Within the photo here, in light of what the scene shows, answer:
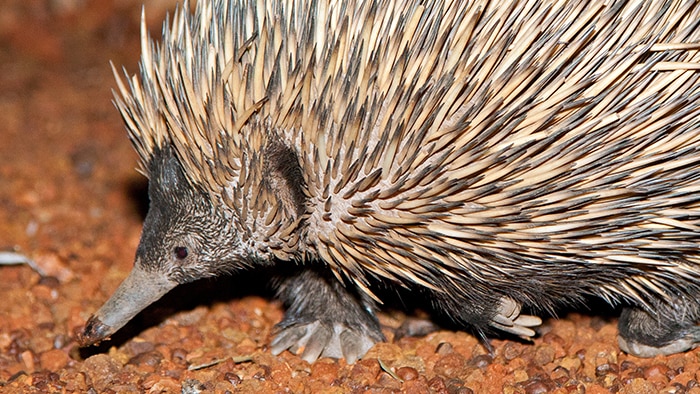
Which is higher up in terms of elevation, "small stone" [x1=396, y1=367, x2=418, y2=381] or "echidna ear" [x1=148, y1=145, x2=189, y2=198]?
"echidna ear" [x1=148, y1=145, x2=189, y2=198]

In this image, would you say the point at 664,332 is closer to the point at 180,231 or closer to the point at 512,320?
the point at 512,320

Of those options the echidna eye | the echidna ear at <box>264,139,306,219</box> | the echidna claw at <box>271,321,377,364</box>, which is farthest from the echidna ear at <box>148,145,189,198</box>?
the echidna claw at <box>271,321,377,364</box>

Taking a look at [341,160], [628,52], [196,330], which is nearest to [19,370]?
[196,330]

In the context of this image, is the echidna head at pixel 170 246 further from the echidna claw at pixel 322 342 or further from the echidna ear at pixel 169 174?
the echidna claw at pixel 322 342

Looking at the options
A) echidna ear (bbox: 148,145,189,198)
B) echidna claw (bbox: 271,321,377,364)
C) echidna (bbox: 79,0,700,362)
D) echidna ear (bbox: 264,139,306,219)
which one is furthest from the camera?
echidna claw (bbox: 271,321,377,364)

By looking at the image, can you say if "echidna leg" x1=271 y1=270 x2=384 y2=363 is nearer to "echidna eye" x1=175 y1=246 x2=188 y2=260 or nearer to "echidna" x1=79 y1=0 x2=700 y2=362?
"echidna" x1=79 y1=0 x2=700 y2=362

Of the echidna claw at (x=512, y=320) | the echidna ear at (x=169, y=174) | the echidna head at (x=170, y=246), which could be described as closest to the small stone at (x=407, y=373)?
the echidna claw at (x=512, y=320)

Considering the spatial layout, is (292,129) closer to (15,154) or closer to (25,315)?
(25,315)
